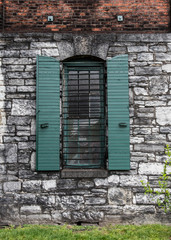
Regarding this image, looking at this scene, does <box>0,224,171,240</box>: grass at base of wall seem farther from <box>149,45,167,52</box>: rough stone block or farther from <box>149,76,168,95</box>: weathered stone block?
<box>149,45,167,52</box>: rough stone block

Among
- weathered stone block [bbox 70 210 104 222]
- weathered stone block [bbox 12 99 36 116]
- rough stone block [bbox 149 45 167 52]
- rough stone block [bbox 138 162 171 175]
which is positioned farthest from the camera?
rough stone block [bbox 149 45 167 52]

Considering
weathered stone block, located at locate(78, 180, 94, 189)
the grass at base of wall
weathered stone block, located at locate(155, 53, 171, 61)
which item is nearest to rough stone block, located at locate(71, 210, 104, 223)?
the grass at base of wall

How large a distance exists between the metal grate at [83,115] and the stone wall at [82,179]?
13.8 inches

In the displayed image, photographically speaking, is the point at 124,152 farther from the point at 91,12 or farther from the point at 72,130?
the point at 91,12

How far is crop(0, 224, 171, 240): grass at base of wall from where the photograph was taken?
3.75m

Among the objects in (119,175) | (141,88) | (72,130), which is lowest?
(119,175)

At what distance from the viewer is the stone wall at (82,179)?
4.60m

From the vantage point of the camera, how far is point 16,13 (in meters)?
5.10

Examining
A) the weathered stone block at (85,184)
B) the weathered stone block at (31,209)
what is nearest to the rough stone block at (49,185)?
the weathered stone block at (31,209)

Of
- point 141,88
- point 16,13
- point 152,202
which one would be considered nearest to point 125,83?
point 141,88

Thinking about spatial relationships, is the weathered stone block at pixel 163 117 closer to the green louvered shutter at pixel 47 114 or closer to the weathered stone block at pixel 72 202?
the green louvered shutter at pixel 47 114

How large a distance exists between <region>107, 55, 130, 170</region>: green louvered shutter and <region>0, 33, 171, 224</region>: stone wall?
0.43ft

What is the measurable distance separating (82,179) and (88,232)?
0.93 m

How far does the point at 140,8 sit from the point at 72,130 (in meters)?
2.66
